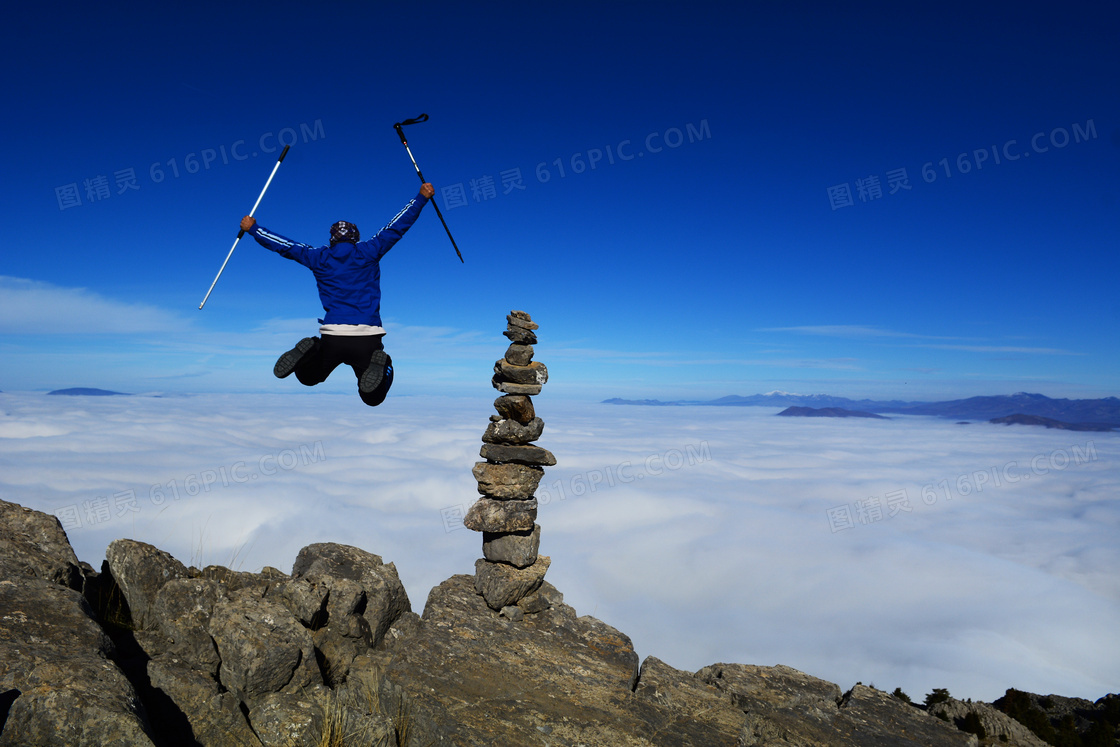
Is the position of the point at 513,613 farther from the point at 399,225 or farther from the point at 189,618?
the point at 399,225

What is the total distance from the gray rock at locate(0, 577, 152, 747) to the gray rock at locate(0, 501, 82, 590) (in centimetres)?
150

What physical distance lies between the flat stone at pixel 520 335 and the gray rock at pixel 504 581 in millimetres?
7051

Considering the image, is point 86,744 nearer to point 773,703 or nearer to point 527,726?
point 527,726

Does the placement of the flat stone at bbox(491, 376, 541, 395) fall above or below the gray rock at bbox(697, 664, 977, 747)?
above

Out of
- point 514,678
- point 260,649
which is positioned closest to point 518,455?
point 514,678

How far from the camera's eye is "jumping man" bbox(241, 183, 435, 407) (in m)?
8.47

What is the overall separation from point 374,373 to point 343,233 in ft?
7.25

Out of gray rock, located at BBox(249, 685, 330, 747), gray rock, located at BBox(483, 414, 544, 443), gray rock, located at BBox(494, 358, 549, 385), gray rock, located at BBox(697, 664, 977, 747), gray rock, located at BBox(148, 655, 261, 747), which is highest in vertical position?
gray rock, located at BBox(494, 358, 549, 385)

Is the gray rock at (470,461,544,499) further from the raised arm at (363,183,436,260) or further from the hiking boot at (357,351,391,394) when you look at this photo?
the raised arm at (363,183,436,260)

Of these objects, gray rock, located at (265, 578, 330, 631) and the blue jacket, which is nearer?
the blue jacket

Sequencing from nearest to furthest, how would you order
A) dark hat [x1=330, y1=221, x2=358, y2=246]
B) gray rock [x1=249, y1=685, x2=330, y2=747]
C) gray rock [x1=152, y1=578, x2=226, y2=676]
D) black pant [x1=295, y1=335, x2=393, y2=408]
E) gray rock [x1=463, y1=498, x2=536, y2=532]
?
black pant [x1=295, y1=335, x2=393, y2=408] < dark hat [x1=330, y1=221, x2=358, y2=246] < gray rock [x1=249, y1=685, x2=330, y2=747] < gray rock [x1=152, y1=578, x2=226, y2=676] < gray rock [x1=463, y1=498, x2=536, y2=532]

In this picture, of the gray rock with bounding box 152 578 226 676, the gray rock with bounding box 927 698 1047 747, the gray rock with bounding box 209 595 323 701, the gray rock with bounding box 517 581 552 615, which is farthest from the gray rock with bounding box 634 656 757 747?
the gray rock with bounding box 927 698 1047 747

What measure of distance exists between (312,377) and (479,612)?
428 inches

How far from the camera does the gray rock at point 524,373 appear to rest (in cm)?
1811
